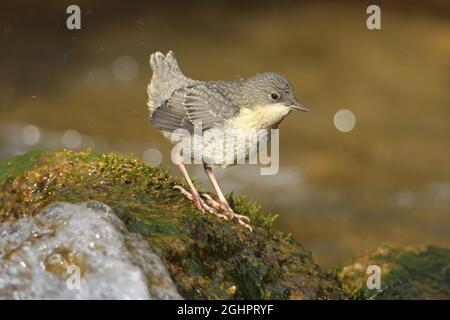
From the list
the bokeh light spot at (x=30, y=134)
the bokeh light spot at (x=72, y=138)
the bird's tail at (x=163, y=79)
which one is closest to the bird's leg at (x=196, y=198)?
→ the bird's tail at (x=163, y=79)

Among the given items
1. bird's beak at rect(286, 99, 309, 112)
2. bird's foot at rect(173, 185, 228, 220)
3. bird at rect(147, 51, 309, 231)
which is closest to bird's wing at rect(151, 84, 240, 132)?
bird at rect(147, 51, 309, 231)

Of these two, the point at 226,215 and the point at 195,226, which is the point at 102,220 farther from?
the point at 226,215

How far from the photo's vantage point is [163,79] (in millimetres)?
5508

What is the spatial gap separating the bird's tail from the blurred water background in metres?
3.68

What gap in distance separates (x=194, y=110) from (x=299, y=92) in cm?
611

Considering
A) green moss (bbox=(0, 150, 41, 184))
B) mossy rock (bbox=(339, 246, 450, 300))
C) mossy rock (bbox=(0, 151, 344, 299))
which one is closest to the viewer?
mossy rock (bbox=(0, 151, 344, 299))

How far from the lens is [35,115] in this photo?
1093cm

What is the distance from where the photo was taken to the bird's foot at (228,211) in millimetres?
4434

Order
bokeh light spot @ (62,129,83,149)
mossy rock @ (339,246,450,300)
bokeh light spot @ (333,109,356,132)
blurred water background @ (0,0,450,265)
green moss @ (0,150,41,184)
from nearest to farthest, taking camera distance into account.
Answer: green moss @ (0,150,41,184) → mossy rock @ (339,246,450,300) → blurred water background @ (0,0,450,265) → bokeh light spot @ (62,129,83,149) → bokeh light spot @ (333,109,356,132)

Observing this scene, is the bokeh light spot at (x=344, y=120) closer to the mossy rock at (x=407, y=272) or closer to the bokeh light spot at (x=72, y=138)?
the bokeh light spot at (x=72, y=138)

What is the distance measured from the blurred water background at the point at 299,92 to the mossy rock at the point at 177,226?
415cm

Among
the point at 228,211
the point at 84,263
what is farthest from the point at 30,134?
the point at 84,263

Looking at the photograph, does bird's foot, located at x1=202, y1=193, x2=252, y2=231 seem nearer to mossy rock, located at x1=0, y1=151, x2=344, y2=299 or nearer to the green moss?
mossy rock, located at x1=0, y1=151, x2=344, y2=299

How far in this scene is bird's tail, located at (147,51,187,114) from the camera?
543 cm
